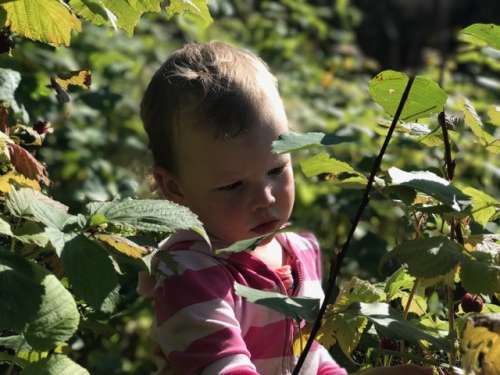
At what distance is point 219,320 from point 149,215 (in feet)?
1.41

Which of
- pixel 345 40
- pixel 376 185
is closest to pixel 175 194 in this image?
pixel 376 185

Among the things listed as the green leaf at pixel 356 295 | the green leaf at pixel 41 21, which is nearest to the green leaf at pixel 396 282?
the green leaf at pixel 356 295

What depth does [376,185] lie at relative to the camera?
1.84m

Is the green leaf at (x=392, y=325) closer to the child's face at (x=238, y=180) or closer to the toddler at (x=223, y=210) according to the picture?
the toddler at (x=223, y=210)

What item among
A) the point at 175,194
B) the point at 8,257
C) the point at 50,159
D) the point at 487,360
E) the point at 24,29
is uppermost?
the point at 24,29

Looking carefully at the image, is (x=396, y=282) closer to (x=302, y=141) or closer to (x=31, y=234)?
(x=302, y=141)

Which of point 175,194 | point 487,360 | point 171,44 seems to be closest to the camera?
point 487,360

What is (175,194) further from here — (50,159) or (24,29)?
(50,159)

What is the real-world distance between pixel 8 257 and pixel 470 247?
33.6 inches

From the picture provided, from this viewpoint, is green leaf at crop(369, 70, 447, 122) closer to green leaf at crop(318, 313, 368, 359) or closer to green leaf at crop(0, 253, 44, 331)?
green leaf at crop(318, 313, 368, 359)

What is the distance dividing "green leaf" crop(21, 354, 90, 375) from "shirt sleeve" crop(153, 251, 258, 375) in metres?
0.37

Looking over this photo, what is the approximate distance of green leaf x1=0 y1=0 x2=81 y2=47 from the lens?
196 cm

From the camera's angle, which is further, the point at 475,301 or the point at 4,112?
the point at 4,112

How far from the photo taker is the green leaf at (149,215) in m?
1.66
